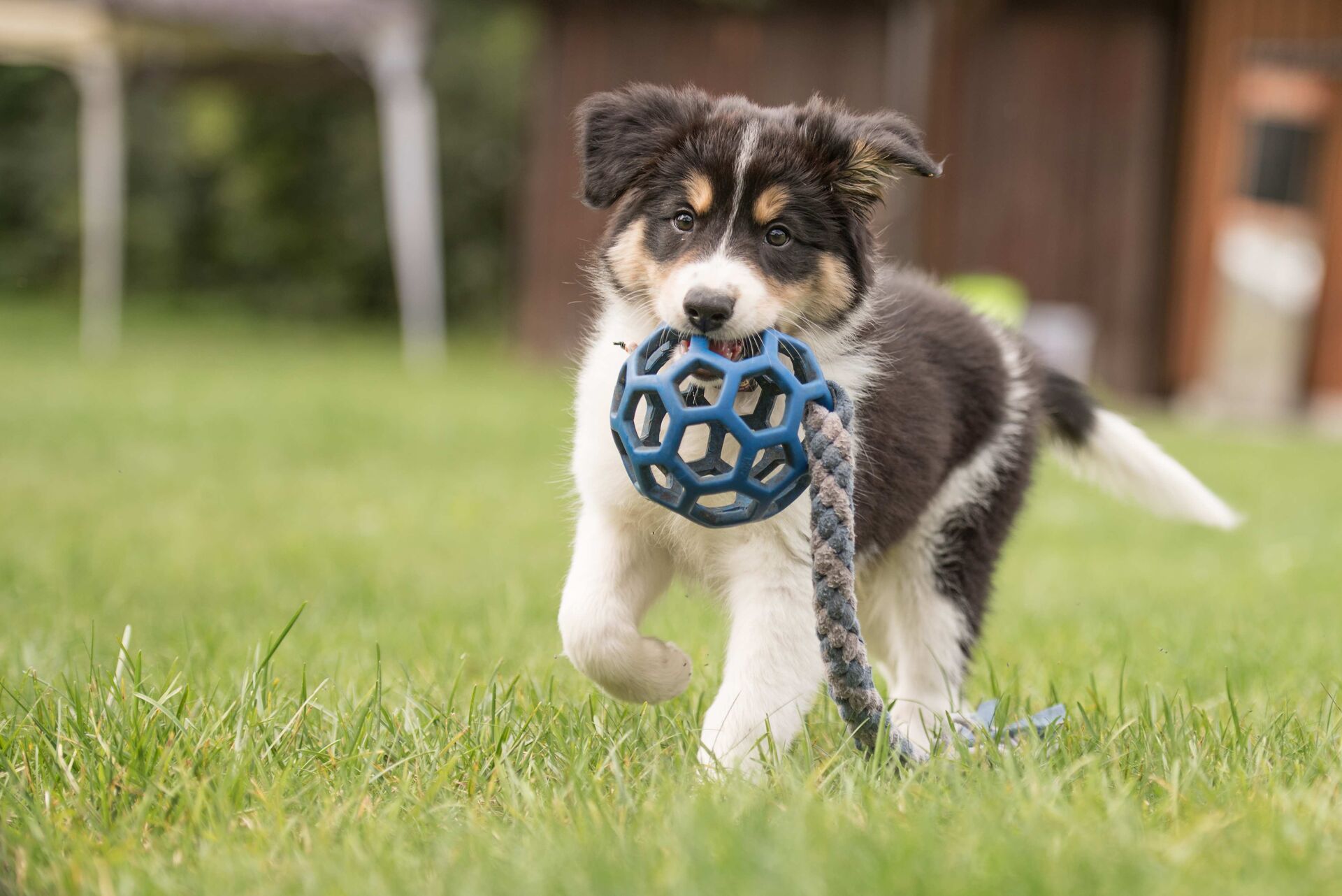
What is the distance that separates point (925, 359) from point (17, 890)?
2.30m

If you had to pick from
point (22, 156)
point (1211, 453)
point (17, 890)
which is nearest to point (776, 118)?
point (17, 890)

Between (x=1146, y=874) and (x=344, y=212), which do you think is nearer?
(x=1146, y=874)

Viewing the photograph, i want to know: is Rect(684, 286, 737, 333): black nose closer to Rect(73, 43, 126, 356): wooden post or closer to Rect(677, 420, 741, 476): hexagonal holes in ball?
Rect(677, 420, 741, 476): hexagonal holes in ball

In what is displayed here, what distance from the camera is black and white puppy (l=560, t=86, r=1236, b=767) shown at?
2824 mm

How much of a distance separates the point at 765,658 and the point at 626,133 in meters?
1.19

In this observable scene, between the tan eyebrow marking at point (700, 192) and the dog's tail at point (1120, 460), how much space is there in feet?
4.90

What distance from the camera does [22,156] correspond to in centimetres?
2164

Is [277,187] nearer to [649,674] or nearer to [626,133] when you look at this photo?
[626,133]

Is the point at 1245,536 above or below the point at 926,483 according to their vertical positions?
below

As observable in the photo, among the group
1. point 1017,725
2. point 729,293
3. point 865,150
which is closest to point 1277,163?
point 865,150

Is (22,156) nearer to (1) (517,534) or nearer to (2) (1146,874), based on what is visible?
(1) (517,534)

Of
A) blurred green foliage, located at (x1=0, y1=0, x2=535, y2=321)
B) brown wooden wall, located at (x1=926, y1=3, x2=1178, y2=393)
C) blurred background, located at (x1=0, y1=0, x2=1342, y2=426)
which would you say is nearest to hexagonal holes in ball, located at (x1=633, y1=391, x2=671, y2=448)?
blurred background, located at (x1=0, y1=0, x2=1342, y2=426)

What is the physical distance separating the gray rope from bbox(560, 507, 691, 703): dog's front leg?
0.45 metres

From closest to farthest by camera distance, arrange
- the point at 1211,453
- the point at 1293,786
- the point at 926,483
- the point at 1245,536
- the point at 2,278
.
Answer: the point at 1293,786
the point at 926,483
the point at 1245,536
the point at 1211,453
the point at 2,278
